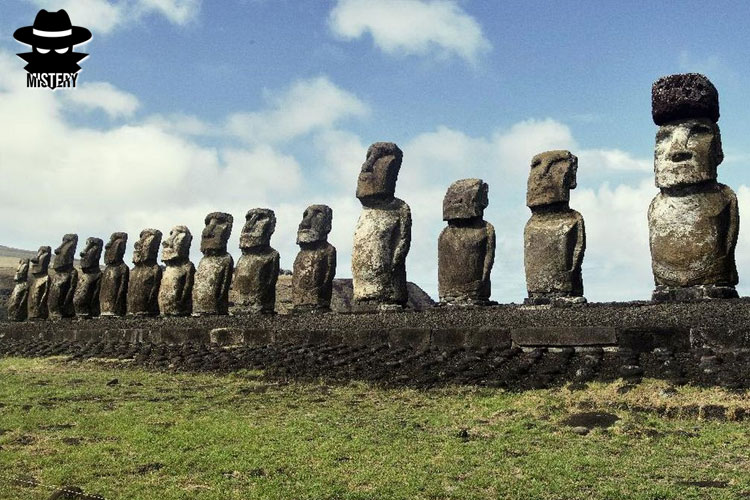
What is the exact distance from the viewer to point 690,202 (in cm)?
1041

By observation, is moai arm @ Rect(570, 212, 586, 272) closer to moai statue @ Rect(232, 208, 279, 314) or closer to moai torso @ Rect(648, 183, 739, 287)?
moai torso @ Rect(648, 183, 739, 287)

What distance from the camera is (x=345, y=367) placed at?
32.4 ft

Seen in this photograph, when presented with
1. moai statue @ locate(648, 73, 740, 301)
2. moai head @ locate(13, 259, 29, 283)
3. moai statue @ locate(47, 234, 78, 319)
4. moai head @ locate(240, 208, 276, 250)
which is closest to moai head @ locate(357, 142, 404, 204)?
moai head @ locate(240, 208, 276, 250)

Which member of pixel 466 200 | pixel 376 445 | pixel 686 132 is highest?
pixel 686 132

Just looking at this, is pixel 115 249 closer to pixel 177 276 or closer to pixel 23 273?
pixel 177 276

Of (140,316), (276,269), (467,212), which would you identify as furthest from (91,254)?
(467,212)

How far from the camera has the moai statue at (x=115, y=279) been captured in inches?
802

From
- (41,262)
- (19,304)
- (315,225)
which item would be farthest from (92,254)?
(315,225)

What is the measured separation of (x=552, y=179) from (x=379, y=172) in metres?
3.60

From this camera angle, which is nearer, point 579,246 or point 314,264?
point 579,246

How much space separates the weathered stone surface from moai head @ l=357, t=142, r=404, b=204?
513 centimetres

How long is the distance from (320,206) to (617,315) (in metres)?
7.96

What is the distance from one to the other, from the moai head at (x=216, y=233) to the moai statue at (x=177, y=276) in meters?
1.05

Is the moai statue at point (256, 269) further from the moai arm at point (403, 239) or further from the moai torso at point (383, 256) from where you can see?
the moai arm at point (403, 239)
